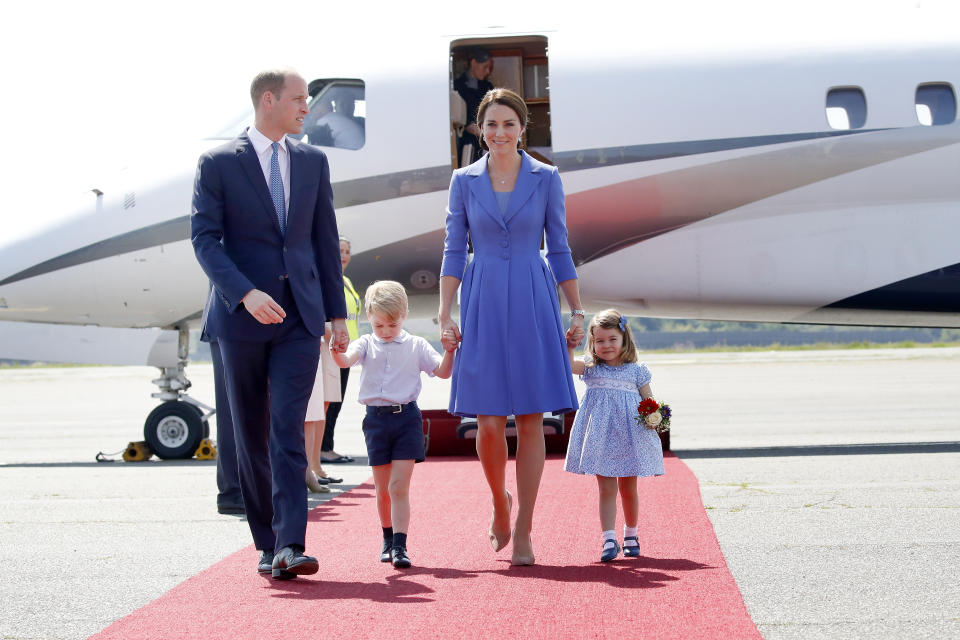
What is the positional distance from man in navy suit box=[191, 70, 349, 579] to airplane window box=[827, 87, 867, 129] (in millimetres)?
5771

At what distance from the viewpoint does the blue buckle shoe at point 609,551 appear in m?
4.54

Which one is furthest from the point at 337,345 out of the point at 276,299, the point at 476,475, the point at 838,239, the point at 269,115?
the point at 838,239

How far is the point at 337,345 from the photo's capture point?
4566mm

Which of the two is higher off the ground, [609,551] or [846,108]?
[846,108]

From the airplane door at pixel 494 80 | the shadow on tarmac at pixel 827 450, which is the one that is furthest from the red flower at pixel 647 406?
the airplane door at pixel 494 80

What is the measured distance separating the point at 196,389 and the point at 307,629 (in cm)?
2956

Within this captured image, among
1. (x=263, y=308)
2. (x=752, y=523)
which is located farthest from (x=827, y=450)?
(x=263, y=308)

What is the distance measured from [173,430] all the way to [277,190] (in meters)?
5.72

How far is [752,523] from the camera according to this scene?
5.38m

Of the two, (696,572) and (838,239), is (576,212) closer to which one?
(838,239)

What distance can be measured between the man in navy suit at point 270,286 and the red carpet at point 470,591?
313 mm

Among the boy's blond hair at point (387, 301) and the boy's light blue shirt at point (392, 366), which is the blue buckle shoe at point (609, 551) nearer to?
the boy's light blue shirt at point (392, 366)

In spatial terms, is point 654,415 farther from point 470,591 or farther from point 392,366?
point 470,591

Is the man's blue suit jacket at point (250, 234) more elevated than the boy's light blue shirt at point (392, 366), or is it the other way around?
the man's blue suit jacket at point (250, 234)
